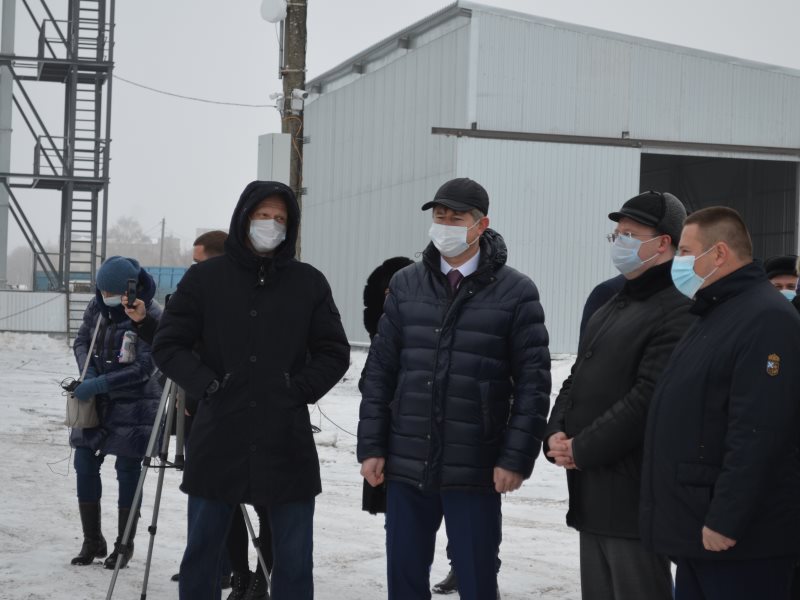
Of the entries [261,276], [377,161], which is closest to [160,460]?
[261,276]

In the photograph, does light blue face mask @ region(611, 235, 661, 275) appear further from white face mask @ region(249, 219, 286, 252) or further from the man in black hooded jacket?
white face mask @ region(249, 219, 286, 252)

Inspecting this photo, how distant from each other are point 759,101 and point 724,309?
21346 mm

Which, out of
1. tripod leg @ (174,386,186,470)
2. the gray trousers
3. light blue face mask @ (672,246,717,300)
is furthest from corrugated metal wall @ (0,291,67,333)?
light blue face mask @ (672,246,717,300)

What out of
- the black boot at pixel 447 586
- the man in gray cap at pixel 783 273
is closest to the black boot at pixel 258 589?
the black boot at pixel 447 586

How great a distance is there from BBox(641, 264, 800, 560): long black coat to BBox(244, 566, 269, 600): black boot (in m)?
2.67

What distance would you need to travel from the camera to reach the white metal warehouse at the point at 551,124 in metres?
21.5

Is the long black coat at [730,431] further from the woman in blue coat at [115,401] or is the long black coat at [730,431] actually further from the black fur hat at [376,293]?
the woman in blue coat at [115,401]

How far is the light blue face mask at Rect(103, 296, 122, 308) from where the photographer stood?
6848 mm

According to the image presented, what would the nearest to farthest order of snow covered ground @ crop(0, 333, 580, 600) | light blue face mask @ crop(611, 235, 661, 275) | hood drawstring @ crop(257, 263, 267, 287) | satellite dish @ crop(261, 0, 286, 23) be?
light blue face mask @ crop(611, 235, 661, 275) < hood drawstring @ crop(257, 263, 267, 287) < snow covered ground @ crop(0, 333, 580, 600) < satellite dish @ crop(261, 0, 286, 23)

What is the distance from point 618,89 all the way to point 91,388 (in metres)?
17.6

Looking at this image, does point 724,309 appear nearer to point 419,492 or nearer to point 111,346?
point 419,492

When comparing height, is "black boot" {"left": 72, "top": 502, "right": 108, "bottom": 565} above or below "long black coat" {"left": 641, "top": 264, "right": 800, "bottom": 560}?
below

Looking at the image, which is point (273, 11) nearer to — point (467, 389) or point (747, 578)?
point (467, 389)

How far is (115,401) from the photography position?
22.7ft
